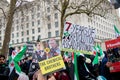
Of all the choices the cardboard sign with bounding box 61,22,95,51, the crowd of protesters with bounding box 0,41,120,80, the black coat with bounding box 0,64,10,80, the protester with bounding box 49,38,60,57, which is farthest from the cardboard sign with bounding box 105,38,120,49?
the black coat with bounding box 0,64,10,80

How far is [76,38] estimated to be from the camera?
303 inches

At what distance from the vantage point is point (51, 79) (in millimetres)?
6684

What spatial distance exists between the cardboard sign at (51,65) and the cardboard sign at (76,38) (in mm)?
611

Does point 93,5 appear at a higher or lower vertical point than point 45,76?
higher

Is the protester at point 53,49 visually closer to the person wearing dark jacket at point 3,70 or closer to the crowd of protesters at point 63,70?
the crowd of protesters at point 63,70

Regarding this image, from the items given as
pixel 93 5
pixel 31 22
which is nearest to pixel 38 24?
pixel 31 22

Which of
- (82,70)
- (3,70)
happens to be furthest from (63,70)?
(3,70)

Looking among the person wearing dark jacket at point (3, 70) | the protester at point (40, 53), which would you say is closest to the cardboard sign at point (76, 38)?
the protester at point (40, 53)

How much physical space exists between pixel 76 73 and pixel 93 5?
19768mm

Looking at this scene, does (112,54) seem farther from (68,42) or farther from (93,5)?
(93,5)

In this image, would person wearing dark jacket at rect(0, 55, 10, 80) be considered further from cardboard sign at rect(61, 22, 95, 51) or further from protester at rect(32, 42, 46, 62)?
cardboard sign at rect(61, 22, 95, 51)

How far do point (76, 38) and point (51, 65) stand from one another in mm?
1209

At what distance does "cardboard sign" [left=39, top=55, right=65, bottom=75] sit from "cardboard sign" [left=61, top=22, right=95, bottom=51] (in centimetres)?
61

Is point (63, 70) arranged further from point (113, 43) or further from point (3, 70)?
point (3, 70)
